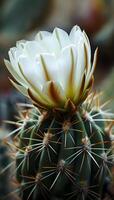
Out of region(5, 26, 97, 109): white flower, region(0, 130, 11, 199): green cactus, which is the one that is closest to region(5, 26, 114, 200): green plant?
region(5, 26, 97, 109): white flower

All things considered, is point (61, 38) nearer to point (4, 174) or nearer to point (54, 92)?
point (54, 92)

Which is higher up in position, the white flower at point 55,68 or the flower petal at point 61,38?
the flower petal at point 61,38

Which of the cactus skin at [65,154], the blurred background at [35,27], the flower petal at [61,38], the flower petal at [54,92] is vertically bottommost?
the cactus skin at [65,154]

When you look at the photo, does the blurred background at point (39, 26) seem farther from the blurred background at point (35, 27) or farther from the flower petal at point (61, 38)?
the flower petal at point (61, 38)

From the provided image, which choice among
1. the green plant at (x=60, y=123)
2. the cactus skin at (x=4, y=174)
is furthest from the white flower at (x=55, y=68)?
the cactus skin at (x=4, y=174)

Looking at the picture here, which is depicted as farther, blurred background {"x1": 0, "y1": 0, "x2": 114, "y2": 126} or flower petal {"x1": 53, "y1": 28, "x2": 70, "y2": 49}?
blurred background {"x1": 0, "y1": 0, "x2": 114, "y2": 126}

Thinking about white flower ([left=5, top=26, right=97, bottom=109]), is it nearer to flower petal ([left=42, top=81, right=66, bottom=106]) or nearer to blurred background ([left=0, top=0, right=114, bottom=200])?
flower petal ([left=42, top=81, right=66, bottom=106])

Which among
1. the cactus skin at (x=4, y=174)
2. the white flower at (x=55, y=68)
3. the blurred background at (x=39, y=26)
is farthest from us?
the blurred background at (x=39, y=26)

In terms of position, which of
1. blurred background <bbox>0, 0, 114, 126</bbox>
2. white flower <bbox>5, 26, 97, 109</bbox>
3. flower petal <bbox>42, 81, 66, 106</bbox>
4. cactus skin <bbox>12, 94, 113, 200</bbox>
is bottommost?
cactus skin <bbox>12, 94, 113, 200</bbox>
